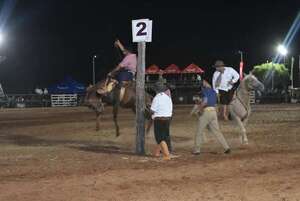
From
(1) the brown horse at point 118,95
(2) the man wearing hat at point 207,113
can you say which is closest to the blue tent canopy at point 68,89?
(1) the brown horse at point 118,95

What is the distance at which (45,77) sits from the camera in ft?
307

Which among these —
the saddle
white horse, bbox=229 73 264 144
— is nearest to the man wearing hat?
white horse, bbox=229 73 264 144

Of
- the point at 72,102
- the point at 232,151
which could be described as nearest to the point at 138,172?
the point at 232,151

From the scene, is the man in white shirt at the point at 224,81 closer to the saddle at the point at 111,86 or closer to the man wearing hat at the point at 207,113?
the man wearing hat at the point at 207,113

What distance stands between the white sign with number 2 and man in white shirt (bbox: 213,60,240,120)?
7.75 feet

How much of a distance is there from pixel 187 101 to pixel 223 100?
4438cm

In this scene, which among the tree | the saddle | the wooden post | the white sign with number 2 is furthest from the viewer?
the tree

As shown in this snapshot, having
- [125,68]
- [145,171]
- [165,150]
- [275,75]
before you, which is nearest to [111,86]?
[125,68]

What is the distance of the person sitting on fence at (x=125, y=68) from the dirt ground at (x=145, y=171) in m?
1.96

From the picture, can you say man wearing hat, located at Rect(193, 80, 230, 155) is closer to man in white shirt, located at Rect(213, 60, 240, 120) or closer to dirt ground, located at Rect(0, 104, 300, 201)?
dirt ground, located at Rect(0, 104, 300, 201)

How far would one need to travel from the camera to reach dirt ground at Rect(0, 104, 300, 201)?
952 cm

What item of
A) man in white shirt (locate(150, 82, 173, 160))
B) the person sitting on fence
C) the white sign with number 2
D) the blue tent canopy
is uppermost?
the white sign with number 2

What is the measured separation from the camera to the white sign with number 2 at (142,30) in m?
14.9

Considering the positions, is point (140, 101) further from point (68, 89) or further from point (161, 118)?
point (68, 89)
